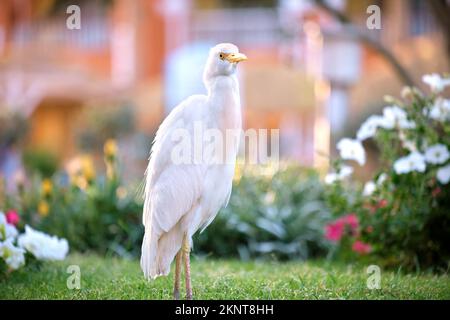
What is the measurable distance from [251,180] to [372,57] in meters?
10.7

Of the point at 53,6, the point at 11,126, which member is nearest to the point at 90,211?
the point at 11,126

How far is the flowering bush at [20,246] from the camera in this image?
214 inches

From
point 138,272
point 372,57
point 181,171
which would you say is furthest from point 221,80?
point 372,57

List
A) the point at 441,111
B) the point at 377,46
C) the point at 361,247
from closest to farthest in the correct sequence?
the point at 441,111
the point at 361,247
the point at 377,46

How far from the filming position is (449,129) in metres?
5.86

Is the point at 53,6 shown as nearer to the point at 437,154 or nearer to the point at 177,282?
the point at 437,154

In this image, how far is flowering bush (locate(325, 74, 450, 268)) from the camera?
5.95 metres

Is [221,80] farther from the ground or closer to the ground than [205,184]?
farther from the ground

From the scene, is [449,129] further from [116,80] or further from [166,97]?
[116,80]

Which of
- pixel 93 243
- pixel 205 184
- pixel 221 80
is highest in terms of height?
pixel 221 80

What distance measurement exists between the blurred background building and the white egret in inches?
315

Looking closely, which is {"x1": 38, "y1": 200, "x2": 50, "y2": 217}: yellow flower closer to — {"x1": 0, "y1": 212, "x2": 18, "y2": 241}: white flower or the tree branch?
{"x1": 0, "y1": 212, "x2": 18, "y2": 241}: white flower

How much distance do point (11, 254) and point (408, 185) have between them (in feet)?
9.89

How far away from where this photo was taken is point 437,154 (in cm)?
584
